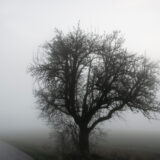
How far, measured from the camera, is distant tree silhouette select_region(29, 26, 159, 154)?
68.0 ft

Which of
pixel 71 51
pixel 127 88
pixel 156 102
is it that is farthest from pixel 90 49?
pixel 156 102

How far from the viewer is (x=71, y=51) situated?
2184cm

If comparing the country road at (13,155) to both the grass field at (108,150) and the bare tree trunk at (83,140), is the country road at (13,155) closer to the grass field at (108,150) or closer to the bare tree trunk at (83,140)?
the grass field at (108,150)

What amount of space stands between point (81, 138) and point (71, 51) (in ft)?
21.5

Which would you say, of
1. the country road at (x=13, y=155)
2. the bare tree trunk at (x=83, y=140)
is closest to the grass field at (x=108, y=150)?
the country road at (x=13, y=155)

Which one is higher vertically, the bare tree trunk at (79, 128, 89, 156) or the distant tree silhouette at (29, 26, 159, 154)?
the distant tree silhouette at (29, 26, 159, 154)

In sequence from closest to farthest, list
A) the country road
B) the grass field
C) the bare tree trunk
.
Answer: the grass field
the country road
the bare tree trunk

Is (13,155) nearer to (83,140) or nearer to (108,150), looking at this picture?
(83,140)

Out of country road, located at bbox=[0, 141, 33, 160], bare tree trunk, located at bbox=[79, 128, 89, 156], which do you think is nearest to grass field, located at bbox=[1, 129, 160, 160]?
country road, located at bbox=[0, 141, 33, 160]

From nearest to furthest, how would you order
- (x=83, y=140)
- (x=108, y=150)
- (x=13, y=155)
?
(x=83, y=140) → (x=13, y=155) → (x=108, y=150)

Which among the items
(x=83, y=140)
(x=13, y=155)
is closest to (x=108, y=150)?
(x=83, y=140)

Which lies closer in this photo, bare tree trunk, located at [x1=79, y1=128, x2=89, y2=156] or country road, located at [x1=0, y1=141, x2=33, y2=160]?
country road, located at [x1=0, y1=141, x2=33, y2=160]

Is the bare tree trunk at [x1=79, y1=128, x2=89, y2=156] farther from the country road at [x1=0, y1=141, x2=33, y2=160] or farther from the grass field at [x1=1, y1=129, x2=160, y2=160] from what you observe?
the country road at [x1=0, y1=141, x2=33, y2=160]

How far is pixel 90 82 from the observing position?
22.0 meters
